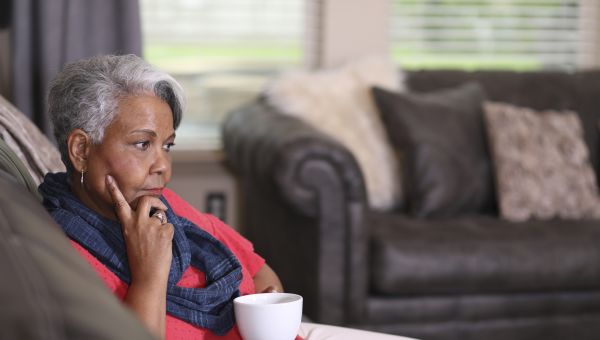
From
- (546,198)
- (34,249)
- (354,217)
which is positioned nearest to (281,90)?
(354,217)

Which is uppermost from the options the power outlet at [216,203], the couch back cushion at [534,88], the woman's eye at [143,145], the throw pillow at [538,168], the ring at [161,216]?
the woman's eye at [143,145]

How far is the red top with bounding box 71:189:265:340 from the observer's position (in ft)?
4.36

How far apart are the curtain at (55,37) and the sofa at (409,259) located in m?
0.61

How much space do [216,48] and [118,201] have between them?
8.48 ft

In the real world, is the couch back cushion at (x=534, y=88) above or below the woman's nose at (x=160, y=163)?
below

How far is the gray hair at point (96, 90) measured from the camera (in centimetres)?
138

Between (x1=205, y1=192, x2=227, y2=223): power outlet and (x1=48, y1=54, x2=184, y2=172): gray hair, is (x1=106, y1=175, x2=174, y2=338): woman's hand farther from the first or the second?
(x1=205, y1=192, x2=227, y2=223): power outlet

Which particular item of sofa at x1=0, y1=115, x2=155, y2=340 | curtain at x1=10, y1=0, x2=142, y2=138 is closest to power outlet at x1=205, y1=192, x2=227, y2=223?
curtain at x1=10, y1=0, x2=142, y2=138

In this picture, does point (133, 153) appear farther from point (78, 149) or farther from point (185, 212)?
point (185, 212)

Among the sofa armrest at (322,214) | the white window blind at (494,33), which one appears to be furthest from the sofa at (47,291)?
the white window blind at (494,33)

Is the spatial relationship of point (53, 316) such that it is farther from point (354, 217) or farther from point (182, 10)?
point (182, 10)

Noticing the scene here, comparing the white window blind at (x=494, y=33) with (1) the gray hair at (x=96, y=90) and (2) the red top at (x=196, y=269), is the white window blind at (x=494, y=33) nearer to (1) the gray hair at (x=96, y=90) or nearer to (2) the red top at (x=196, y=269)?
(2) the red top at (x=196, y=269)

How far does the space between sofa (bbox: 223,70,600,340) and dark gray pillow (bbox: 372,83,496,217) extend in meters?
0.08

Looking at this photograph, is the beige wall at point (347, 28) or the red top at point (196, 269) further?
the beige wall at point (347, 28)
